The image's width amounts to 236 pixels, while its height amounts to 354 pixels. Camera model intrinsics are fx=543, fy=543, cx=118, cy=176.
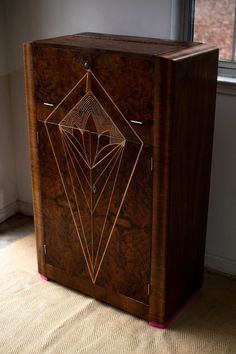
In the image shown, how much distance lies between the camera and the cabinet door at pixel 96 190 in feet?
6.51

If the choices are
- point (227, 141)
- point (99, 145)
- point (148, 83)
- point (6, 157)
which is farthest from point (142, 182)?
point (6, 157)

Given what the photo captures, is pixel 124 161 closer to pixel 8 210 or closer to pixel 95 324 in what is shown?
pixel 95 324

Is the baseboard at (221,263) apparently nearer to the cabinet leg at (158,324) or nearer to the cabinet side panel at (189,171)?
the cabinet side panel at (189,171)

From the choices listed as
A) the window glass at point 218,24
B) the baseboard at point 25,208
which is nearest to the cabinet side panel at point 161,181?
the window glass at point 218,24

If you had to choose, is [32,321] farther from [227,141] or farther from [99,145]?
[227,141]

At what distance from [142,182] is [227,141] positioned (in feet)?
1.74

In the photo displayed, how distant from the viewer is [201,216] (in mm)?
2250

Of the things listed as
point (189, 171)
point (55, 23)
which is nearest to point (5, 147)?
point (55, 23)

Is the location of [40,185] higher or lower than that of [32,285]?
higher

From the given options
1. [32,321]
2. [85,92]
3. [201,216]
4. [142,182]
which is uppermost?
[85,92]

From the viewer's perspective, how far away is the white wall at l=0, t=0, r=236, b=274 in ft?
7.57

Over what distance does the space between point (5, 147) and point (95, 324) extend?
1.20 meters

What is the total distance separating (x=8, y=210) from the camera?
308 centimetres

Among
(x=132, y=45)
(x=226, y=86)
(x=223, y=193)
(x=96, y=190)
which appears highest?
(x=132, y=45)
